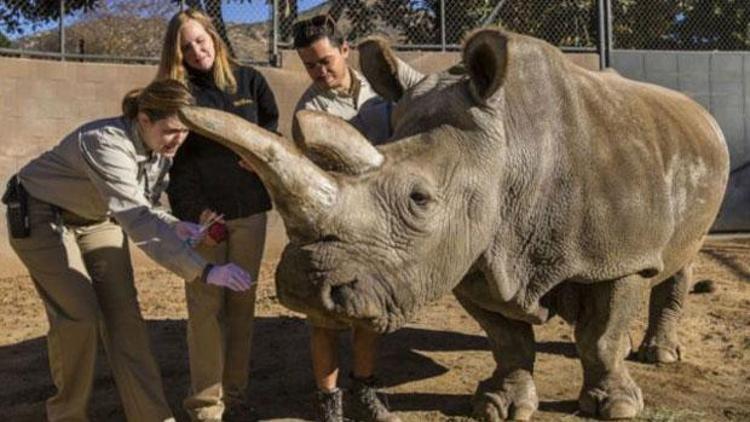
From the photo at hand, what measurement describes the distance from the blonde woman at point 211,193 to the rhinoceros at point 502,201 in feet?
2.54

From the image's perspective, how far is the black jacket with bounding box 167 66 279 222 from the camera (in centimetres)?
496

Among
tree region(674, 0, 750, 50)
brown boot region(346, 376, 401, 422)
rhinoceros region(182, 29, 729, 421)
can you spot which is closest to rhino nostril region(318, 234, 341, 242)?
rhinoceros region(182, 29, 729, 421)

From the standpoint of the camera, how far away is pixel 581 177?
181 inches

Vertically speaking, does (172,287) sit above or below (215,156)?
below

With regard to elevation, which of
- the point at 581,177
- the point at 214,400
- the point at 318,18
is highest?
the point at 318,18

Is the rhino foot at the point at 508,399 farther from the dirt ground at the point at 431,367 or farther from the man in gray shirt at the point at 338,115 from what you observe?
the man in gray shirt at the point at 338,115

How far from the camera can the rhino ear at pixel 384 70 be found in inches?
195

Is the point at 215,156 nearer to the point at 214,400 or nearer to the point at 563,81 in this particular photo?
the point at 214,400

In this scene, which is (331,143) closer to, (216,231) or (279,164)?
(279,164)

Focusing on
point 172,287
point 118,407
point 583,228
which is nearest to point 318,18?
point 583,228

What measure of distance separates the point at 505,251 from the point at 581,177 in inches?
21.1

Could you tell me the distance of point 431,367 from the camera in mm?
6199

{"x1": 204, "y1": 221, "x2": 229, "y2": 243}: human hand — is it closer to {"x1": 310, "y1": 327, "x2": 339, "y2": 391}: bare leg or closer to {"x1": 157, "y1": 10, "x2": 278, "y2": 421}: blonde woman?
{"x1": 157, "y1": 10, "x2": 278, "y2": 421}: blonde woman

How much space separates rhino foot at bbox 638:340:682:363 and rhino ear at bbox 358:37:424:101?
2487mm
